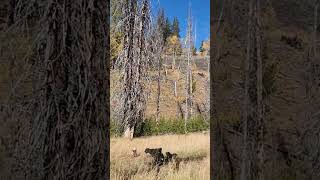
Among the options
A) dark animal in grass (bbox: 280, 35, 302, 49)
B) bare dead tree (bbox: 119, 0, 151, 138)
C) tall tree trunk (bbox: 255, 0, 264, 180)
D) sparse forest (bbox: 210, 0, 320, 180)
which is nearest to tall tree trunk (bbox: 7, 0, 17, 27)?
sparse forest (bbox: 210, 0, 320, 180)

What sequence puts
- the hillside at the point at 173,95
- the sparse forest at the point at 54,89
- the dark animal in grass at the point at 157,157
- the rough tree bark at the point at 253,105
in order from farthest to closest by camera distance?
the hillside at the point at 173,95 < the dark animal in grass at the point at 157,157 < the rough tree bark at the point at 253,105 < the sparse forest at the point at 54,89

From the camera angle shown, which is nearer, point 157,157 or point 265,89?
point 265,89

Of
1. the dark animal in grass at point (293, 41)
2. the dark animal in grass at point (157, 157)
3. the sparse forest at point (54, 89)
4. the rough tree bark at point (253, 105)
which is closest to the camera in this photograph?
the sparse forest at point (54, 89)

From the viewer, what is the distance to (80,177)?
2027 mm

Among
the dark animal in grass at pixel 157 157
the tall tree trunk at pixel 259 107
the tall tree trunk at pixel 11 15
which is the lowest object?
the dark animal in grass at pixel 157 157

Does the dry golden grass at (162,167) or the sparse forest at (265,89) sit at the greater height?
the sparse forest at (265,89)

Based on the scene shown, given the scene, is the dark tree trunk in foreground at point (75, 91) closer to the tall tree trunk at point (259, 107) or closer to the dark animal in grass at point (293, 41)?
the tall tree trunk at point (259, 107)

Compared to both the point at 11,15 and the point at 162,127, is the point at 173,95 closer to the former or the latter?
the point at 162,127

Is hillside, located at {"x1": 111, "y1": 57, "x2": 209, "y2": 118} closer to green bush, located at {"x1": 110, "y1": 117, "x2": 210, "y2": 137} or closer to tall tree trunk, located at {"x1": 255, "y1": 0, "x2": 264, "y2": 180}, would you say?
green bush, located at {"x1": 110, "y1": 117, "x2": 210, "y2": 137}

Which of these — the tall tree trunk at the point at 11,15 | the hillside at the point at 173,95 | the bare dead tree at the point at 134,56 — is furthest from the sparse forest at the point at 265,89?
the hillside at the point at 173,95

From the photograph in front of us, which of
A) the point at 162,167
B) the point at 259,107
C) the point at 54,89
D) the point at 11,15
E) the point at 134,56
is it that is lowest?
the point at 162,167

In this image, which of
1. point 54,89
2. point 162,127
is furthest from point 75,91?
point 162,127

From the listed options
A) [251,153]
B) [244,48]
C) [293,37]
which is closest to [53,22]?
[244,48]

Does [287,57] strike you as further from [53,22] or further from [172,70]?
[172,70]
